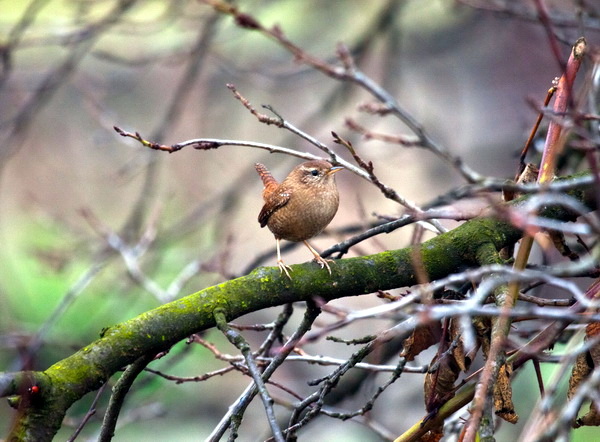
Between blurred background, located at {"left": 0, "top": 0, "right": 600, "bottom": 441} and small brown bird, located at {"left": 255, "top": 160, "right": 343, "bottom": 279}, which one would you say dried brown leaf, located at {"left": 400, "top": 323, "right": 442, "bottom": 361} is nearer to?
small brown bird, located at {"left": 255, "top": 160, "right": 343, "bottom": 279}

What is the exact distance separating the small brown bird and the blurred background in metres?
1.66

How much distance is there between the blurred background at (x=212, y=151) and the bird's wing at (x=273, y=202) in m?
1.73

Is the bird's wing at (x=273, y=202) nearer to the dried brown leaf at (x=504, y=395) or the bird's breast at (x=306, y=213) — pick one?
the bird's breast at (x=306, y=213)

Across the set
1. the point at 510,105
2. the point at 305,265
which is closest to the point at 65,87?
the point at 510,105

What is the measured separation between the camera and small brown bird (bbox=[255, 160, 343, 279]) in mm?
3307

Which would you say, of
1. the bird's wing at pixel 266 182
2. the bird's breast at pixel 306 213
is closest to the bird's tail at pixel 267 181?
the bird's wing at pixel 266 182

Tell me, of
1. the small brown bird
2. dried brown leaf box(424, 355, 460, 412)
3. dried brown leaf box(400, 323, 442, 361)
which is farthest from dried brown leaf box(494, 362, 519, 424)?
the small brown bird

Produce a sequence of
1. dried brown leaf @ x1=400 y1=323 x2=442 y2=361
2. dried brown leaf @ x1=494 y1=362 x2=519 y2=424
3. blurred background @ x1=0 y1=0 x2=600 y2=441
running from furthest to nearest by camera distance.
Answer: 1. blurred background @ x1=0 y1=0 x2=600 y2=441
2. dried brown leaf @ x1=400 y1=323 x2=442 y2=361
3. dried brown leaf @ x1=494 y1=362 x2=519 y2=424

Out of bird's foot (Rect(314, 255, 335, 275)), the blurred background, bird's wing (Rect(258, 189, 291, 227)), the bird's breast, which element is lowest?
bird's foot (Rect(314, 255, 335, 275))

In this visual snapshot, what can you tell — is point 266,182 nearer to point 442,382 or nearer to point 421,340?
point 421,340

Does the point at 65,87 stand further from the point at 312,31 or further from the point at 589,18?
the point at 589,18

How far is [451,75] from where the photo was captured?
9820mm

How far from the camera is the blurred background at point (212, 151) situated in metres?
6.52

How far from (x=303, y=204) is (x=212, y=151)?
6131 millimetres
